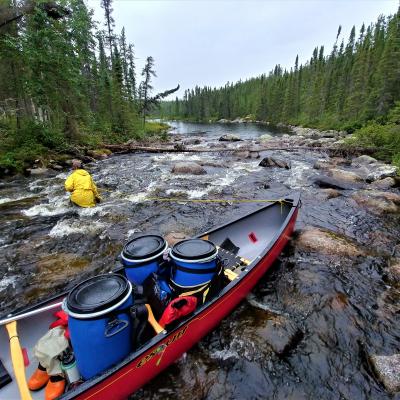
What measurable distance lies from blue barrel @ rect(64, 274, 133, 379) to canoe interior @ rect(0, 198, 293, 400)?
38.3 inches

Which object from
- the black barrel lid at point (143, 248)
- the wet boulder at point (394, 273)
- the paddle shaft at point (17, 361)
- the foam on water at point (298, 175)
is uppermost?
the black barrel lid at point (143, 248)

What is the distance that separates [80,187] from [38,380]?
7315 millimetres

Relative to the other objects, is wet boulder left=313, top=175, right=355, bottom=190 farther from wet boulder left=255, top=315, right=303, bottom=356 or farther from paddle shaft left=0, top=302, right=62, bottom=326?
paddle shaft left=0, top=302, right=62, bottom=326

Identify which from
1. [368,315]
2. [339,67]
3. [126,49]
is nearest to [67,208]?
[368,315]

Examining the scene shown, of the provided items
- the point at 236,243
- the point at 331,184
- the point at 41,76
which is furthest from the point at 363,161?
the point at 41,76

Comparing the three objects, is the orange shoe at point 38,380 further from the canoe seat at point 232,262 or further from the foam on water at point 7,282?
the foam on water at point 7,282

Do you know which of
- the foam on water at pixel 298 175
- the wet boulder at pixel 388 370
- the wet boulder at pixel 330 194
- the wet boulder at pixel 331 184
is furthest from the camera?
the foam on water at pixel 298 175

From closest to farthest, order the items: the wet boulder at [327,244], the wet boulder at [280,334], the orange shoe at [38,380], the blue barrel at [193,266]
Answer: the orange shoe at [38,380] → the blue barrel at [193,266] → the wet boulder at [280,334] → the wet boulder at [327,244]

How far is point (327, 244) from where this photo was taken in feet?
23.0

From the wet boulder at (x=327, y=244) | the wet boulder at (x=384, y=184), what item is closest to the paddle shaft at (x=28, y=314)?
the wet boulder at (x=327, y=244)

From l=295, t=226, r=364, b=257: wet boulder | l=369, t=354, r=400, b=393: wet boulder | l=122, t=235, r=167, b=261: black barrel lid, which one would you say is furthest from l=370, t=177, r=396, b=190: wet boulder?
l=122, t=235, r=167, b=261: black barrel lid

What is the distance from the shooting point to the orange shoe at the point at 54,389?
2.94 meters

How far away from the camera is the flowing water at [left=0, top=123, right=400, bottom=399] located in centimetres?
375

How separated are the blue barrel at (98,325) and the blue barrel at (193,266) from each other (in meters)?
0.89
